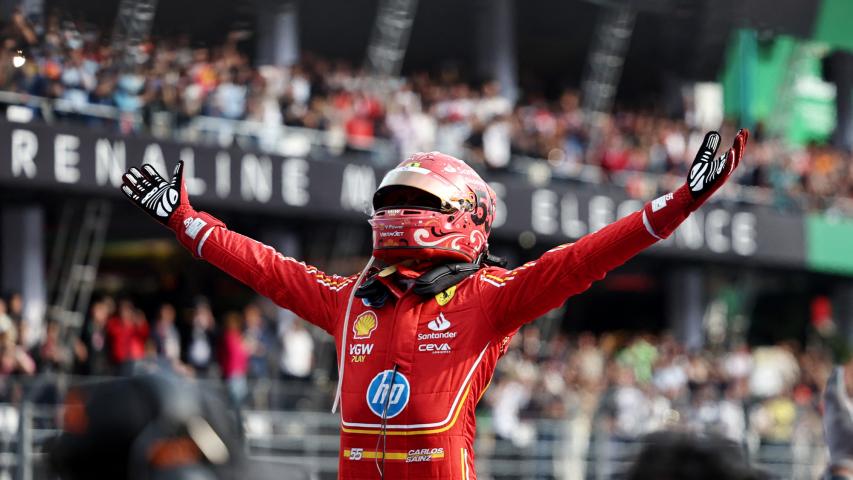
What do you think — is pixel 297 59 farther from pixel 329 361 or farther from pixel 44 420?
pixel 44 420

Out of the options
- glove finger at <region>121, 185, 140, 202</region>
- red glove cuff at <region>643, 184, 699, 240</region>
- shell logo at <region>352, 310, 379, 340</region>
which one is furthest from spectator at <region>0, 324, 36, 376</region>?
red glove cuff at <region>643, 184, 699, 240</region>

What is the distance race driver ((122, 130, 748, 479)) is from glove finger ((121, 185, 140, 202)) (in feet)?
1.28

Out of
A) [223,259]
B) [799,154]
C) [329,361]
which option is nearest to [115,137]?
[329,361]

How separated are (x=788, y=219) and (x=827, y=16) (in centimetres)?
396

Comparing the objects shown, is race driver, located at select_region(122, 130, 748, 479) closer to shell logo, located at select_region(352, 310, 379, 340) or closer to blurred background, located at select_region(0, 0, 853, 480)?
shell logo, located at select_region(352, 310, 379, 340)

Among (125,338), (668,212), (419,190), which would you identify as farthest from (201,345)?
(668,212)

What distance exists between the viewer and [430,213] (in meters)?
5.15

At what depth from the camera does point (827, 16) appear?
2533 cm

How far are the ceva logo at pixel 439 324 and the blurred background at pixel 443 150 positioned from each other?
3964mm

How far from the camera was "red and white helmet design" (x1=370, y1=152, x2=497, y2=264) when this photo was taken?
16.9 feet

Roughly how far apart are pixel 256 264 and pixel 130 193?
0.69 m

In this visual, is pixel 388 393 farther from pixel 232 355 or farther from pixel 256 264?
pixel 232 355

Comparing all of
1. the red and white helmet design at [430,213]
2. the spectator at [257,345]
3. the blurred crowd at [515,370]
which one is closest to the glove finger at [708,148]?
the red and white helmet design at [430,213]

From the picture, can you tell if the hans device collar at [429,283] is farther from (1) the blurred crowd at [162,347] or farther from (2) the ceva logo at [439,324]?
(1) the blurred crowd at [162,347]
